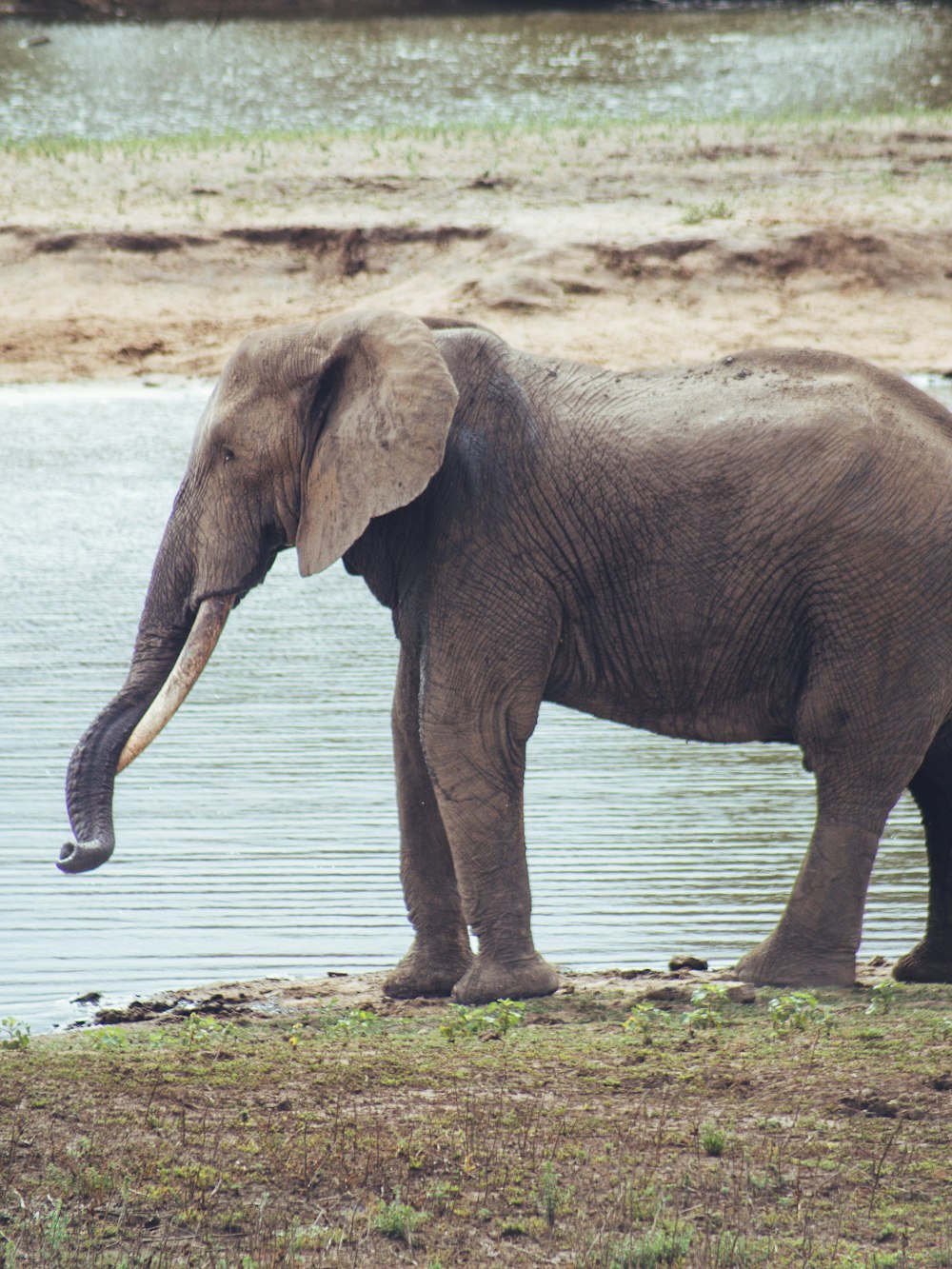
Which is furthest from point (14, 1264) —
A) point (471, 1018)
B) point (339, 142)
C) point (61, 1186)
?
point (339, 142)

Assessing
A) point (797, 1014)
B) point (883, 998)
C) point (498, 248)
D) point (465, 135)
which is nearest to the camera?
point (797, 1014)

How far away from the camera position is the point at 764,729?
616 cm

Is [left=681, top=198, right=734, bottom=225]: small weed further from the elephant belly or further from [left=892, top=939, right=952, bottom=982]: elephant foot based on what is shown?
[left=892, top=939, right=952, bottom=982]: elephant foot

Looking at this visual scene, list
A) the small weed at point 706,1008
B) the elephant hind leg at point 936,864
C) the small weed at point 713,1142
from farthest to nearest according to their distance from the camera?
the elephant hind leg at point 936,864 → the small weed at point 706,1008 → the small weed at point 713,1142

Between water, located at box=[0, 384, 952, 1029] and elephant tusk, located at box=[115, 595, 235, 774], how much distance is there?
30.7 inches

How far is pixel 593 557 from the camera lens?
6.02 meters

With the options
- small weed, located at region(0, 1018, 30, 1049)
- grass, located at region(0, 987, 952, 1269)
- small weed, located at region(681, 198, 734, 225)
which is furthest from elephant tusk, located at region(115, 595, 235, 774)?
small weed, located at region(681, 198, 734, 225)

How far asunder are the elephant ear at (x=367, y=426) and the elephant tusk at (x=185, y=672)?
1.10 feet

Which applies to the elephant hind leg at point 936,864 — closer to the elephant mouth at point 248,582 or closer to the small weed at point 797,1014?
the small weed at point 797,1014

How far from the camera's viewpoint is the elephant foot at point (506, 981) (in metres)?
5.93

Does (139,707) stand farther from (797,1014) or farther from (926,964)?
(926,964)

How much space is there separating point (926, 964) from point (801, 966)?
0.47 metres

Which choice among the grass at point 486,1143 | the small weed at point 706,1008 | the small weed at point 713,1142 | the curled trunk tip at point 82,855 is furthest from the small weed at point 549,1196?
the curled trunk tip at point 82,855


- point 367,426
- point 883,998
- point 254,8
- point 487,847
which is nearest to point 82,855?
point 487,847
